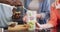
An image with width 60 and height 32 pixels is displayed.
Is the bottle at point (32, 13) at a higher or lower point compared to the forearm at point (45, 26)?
higher

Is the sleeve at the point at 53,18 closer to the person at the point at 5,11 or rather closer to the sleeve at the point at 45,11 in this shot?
the sleeve at the point at 45,11

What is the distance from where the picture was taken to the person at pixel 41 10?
3.36 ft

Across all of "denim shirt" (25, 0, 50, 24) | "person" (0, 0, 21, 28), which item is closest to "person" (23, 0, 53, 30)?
"denim shirt" (25, 0, 50, 24)

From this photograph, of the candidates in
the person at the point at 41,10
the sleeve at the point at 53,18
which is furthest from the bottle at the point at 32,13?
the sleeve at the point at 53,18

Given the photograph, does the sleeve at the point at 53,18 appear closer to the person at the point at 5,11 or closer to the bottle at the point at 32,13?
the bottle at the point at 32,13

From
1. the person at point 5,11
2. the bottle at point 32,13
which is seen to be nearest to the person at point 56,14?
the bottle at point 32,13

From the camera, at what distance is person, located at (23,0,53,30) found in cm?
102

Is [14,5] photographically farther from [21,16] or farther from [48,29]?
[48,29]

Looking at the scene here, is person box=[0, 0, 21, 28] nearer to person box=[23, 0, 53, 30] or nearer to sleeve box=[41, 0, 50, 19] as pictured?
person box=[23, 0, 53, 30]

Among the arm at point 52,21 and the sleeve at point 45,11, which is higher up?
the sleeve at point 45,11

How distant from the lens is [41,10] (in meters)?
1.03

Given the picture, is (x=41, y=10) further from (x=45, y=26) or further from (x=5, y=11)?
(x=5, y=11)

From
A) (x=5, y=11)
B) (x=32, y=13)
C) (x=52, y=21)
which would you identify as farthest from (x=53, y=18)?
(x=5, y=11)

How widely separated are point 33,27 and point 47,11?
17 cm
